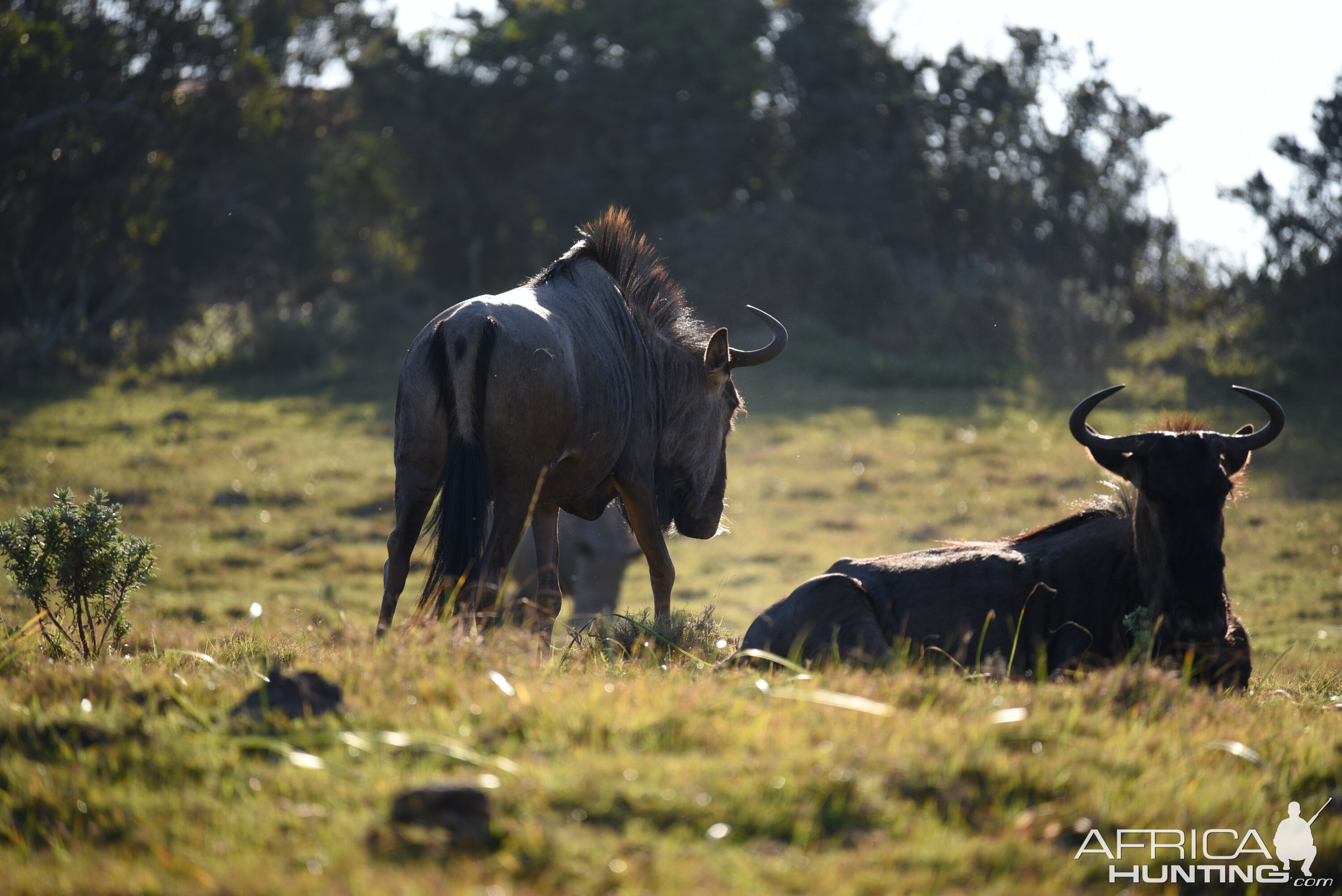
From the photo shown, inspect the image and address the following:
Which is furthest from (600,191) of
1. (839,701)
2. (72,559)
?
(839,701)

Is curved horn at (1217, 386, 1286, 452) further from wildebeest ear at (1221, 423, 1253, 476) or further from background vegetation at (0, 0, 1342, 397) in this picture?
background vegetation at (0, 0, 1342, 397)

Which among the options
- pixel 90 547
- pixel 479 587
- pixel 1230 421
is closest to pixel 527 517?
pixel 479 587

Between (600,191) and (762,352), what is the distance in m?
29.9

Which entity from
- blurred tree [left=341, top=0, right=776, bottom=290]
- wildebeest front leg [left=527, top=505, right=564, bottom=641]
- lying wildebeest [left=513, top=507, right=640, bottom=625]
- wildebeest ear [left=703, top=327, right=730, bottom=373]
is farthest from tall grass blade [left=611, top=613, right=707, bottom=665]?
blurred tree [left=341, top=0, right=776, bottom=290]

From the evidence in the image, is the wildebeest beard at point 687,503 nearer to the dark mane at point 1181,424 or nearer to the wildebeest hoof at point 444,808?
the dark mane at point 1181,424

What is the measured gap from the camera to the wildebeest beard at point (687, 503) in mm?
7609

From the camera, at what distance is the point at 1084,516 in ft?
21.0

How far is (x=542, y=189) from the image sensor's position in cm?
3666

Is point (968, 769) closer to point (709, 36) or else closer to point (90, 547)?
point (90, 547)

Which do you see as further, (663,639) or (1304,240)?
(1304,240)

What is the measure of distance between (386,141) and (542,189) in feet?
17.4

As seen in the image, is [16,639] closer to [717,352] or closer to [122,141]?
[717,352]

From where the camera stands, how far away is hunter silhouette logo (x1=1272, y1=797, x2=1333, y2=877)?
3.29 metres

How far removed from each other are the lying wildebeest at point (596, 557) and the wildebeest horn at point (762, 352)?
15.6 ft
